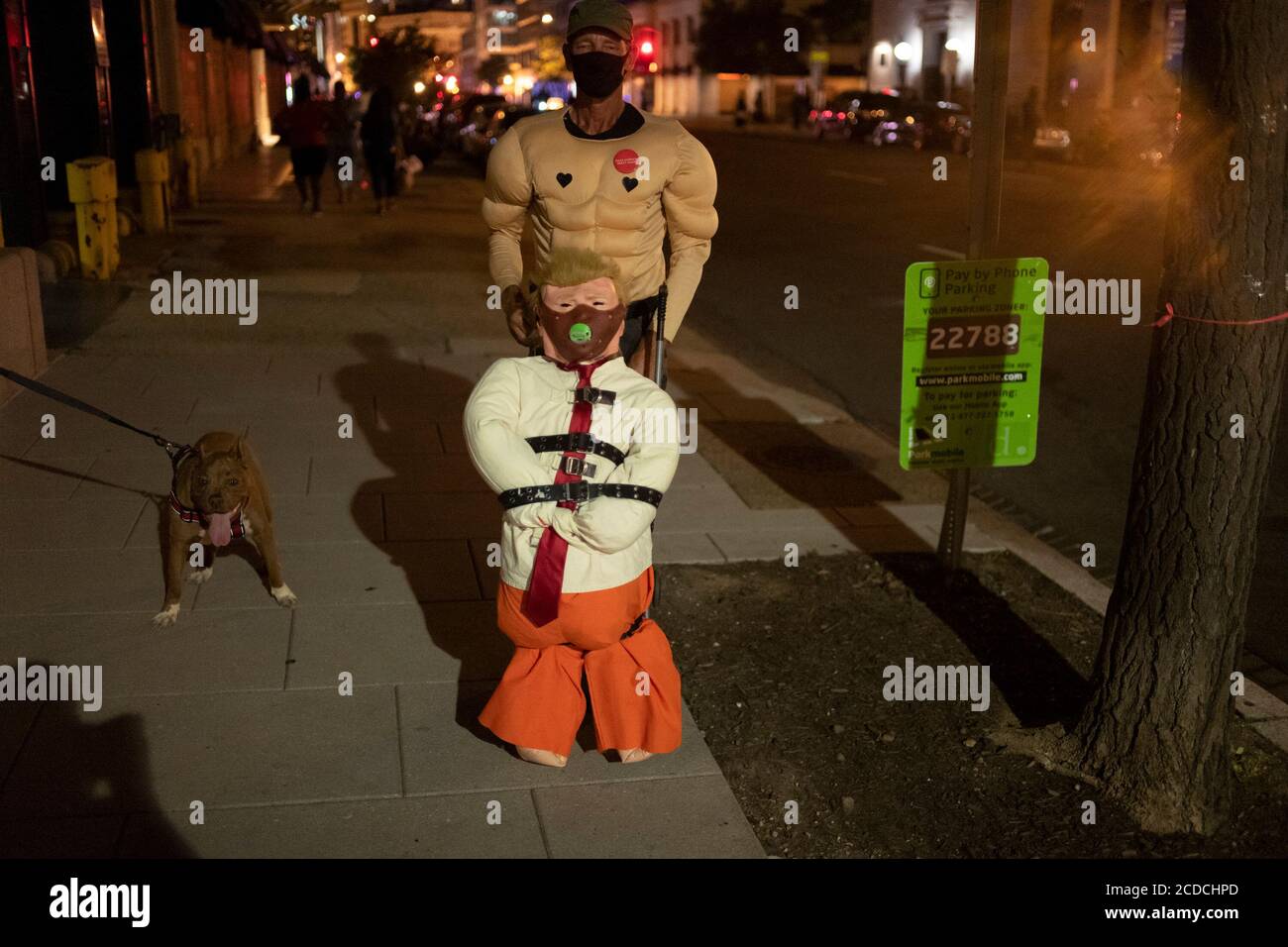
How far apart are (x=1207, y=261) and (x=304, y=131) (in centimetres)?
1761

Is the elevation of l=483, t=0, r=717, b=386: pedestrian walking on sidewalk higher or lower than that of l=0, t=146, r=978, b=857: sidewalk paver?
higher

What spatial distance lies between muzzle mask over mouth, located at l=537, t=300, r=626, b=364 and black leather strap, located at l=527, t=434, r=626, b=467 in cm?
22

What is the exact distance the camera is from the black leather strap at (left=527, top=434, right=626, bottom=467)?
3732mm

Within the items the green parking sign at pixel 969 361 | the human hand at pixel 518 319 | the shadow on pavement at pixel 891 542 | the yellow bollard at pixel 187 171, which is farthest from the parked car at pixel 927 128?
the human hand at pixel 518 319

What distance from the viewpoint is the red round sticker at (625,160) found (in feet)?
14.7

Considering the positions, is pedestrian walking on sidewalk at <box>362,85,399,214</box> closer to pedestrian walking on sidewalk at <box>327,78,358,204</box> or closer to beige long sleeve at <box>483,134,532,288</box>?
pedestrian walking on sidewalk at <box>327,78,358,204</box>

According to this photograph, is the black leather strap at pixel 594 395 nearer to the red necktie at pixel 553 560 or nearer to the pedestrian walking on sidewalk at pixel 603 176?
the red necktie at pixel 553 560

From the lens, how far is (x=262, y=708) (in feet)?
14.2

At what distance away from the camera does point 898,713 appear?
14.6ft

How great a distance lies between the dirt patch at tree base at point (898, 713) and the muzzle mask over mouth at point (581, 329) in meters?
1.35

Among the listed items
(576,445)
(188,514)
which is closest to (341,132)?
(188,514)

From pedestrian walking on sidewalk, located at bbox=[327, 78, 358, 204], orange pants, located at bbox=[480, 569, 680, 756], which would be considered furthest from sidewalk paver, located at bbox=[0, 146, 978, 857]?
pedestrian walking on sidewalk, located at bbox=[327, 78, 358, 204]

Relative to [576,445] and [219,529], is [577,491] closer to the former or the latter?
[576,445]
